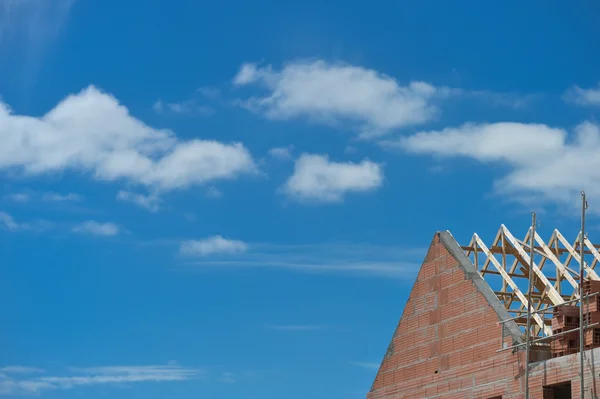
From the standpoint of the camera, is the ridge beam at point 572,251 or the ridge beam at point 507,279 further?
the ridge beam at point 572,251

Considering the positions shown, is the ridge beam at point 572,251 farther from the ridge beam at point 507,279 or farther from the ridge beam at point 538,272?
the ridge beam at point 507,279

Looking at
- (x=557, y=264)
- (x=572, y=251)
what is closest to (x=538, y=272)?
(x=557, y=264)

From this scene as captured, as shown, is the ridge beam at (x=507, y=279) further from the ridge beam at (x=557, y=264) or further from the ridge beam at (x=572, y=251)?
the ridge beam at (x=572, y=251)

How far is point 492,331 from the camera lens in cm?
3120

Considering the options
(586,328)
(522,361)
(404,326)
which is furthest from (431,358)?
(586,328)

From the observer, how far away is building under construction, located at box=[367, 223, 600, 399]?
1122 inches

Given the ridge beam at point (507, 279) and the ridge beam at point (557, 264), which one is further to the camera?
the ridge beam at point (557, 264)

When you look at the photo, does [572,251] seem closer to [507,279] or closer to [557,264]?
[557,264]

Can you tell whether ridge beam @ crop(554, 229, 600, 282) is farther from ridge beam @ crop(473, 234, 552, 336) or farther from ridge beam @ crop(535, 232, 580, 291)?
ridge beam @ crop(473, 234, 552, 336)

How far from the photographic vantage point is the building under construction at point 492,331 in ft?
93.5

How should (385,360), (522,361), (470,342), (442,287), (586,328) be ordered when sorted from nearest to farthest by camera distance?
1. (586,328)
2. (522,361)
3. (470,342)
4. (442,287)
5. (385,360)

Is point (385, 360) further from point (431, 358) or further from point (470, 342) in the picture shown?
point (470, 342)

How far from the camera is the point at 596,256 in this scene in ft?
112

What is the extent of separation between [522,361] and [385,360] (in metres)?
8.37
